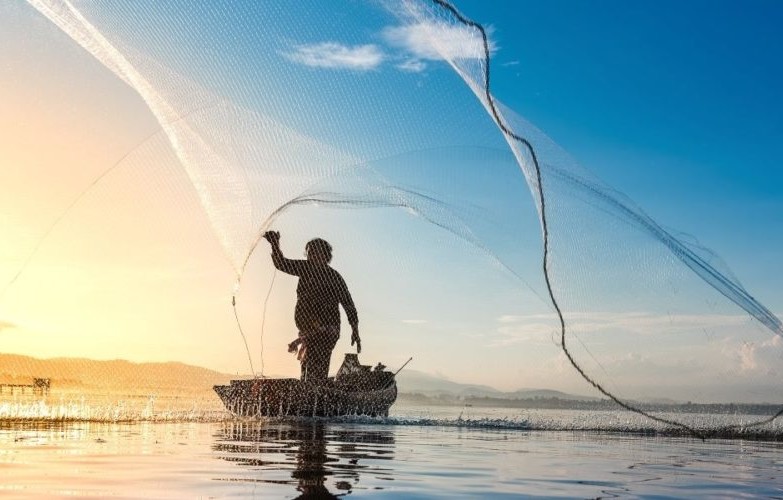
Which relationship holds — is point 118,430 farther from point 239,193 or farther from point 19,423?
point 239,193

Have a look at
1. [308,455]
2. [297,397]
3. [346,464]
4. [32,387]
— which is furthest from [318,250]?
[32,387]

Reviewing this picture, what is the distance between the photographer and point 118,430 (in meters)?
15.2

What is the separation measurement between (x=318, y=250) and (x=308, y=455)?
10.8 m

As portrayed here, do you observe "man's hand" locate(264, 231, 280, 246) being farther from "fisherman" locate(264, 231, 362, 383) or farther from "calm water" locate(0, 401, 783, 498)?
"calm water" locate(0, 401, 783, 498)

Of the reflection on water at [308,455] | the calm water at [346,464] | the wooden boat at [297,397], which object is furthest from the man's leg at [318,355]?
the calm water at [346,464]

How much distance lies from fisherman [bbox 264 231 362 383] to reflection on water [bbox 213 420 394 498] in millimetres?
4037

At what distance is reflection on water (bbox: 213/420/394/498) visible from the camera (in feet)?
25.8

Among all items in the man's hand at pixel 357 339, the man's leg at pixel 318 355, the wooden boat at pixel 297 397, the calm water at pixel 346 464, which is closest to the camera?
the calm water at pixel 346 464

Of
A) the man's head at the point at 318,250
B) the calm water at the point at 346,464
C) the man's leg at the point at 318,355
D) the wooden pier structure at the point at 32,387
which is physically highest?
the man's head at the point at 318,250

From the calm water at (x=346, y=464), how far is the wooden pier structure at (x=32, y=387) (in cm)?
4604

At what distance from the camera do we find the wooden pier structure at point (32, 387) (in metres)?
60.5

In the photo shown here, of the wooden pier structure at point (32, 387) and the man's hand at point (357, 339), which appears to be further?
the wooden pier structure at point (32, 387)

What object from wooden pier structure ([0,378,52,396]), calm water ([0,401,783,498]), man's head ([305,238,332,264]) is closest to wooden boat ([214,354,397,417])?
man's head ([305,238,332,264])

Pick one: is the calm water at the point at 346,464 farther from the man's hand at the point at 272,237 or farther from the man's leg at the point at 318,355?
the man's hand at the point at 272,237
